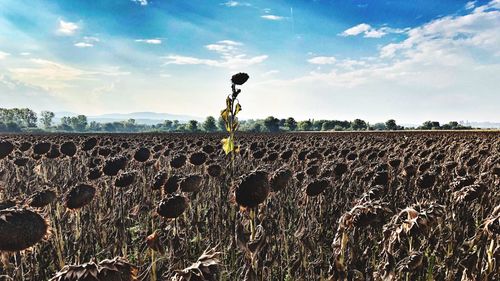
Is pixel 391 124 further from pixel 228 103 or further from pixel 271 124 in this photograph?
pixel 228 103

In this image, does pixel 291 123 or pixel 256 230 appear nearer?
pixel 256 230

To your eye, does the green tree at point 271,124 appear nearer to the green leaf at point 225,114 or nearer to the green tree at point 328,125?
the green tree at point 328,125

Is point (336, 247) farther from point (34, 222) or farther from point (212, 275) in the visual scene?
point (34, 222)

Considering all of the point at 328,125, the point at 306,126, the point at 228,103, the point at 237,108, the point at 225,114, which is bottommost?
the point at 306,126

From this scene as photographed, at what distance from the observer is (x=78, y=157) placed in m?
15.9

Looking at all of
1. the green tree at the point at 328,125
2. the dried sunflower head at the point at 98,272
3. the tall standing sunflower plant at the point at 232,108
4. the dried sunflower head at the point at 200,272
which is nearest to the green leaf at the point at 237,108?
the tall standing sunflower plant at the point at 232,108

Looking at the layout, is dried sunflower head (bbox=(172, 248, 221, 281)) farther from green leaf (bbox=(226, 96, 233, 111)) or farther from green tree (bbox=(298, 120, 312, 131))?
green tree (bbox=(298, 120, 312, 131))

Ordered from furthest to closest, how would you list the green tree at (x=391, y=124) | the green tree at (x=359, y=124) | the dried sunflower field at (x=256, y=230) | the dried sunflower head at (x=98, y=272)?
the green tree at (x=391, y=124)
the green tree at (x=359, y=124)
the dried sunflower field at (x=256, y=230)
the dried sunflower head at (x=98, y=272)

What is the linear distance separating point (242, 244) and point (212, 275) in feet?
4.44

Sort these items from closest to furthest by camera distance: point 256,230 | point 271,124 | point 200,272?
point 200,272 < point 256,230 < point 271,124

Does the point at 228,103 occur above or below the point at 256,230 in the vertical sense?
above

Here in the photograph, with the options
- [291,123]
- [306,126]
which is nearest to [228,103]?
[291,123]

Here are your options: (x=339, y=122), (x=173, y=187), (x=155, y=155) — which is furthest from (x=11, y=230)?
(x=339, y=122)

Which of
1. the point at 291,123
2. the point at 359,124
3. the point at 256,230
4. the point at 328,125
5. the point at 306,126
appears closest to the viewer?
the point at 256,230
